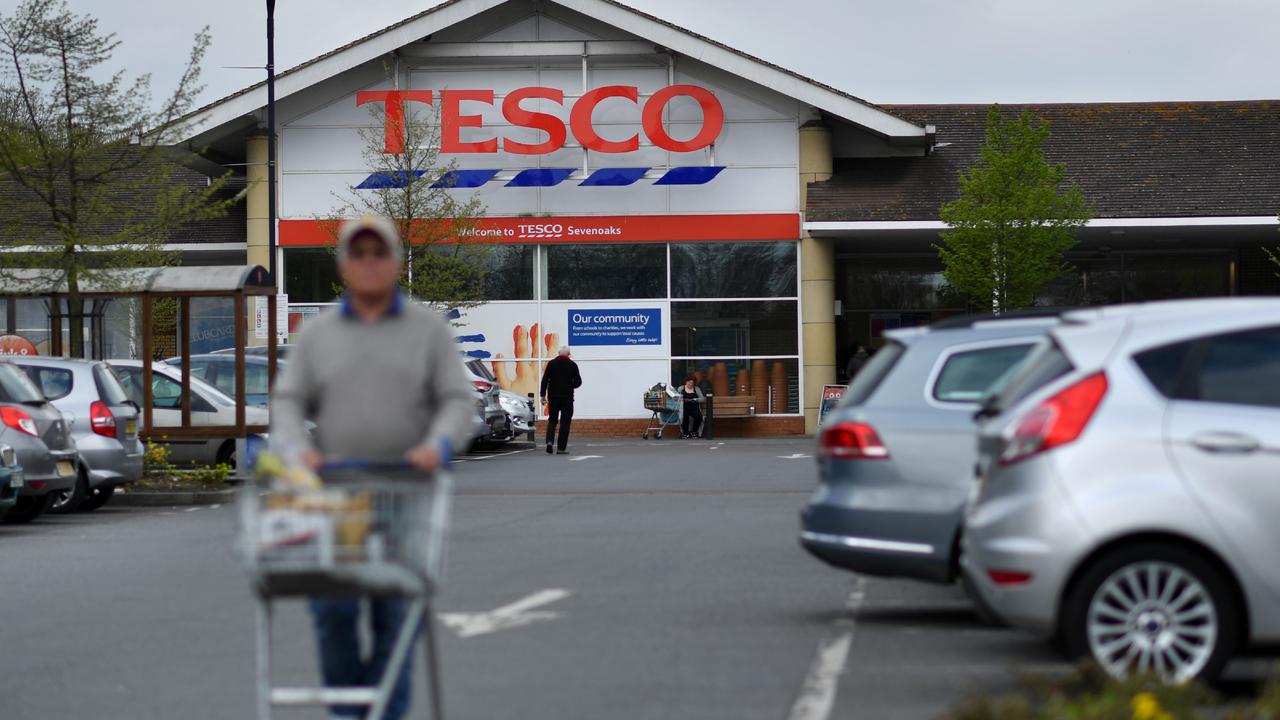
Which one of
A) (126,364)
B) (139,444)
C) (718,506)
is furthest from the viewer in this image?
(126,364)

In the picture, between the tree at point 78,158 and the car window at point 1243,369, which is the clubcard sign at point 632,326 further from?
the car window at point 1243,369

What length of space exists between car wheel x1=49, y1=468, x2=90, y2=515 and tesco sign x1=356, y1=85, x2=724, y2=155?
1898cm

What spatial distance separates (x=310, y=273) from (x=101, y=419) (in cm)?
1927

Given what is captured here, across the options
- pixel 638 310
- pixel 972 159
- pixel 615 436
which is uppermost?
pixel 972 159

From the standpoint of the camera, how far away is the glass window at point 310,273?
37.4m

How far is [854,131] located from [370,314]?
32.8 meters

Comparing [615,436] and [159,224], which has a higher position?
[159,224]

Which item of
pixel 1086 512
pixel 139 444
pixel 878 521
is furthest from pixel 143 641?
pixel 139 444

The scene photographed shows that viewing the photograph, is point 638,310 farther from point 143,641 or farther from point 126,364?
point 143,641

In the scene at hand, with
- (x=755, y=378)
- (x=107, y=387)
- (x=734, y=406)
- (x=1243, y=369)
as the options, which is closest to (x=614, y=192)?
(x=755, y=378)

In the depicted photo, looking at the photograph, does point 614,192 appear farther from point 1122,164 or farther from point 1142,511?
point 1142,511

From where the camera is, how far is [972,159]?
125 ft

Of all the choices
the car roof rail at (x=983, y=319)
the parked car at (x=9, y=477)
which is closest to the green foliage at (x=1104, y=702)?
the car roof rail at (x=983, y=319)

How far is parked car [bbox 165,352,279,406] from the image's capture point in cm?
2338
